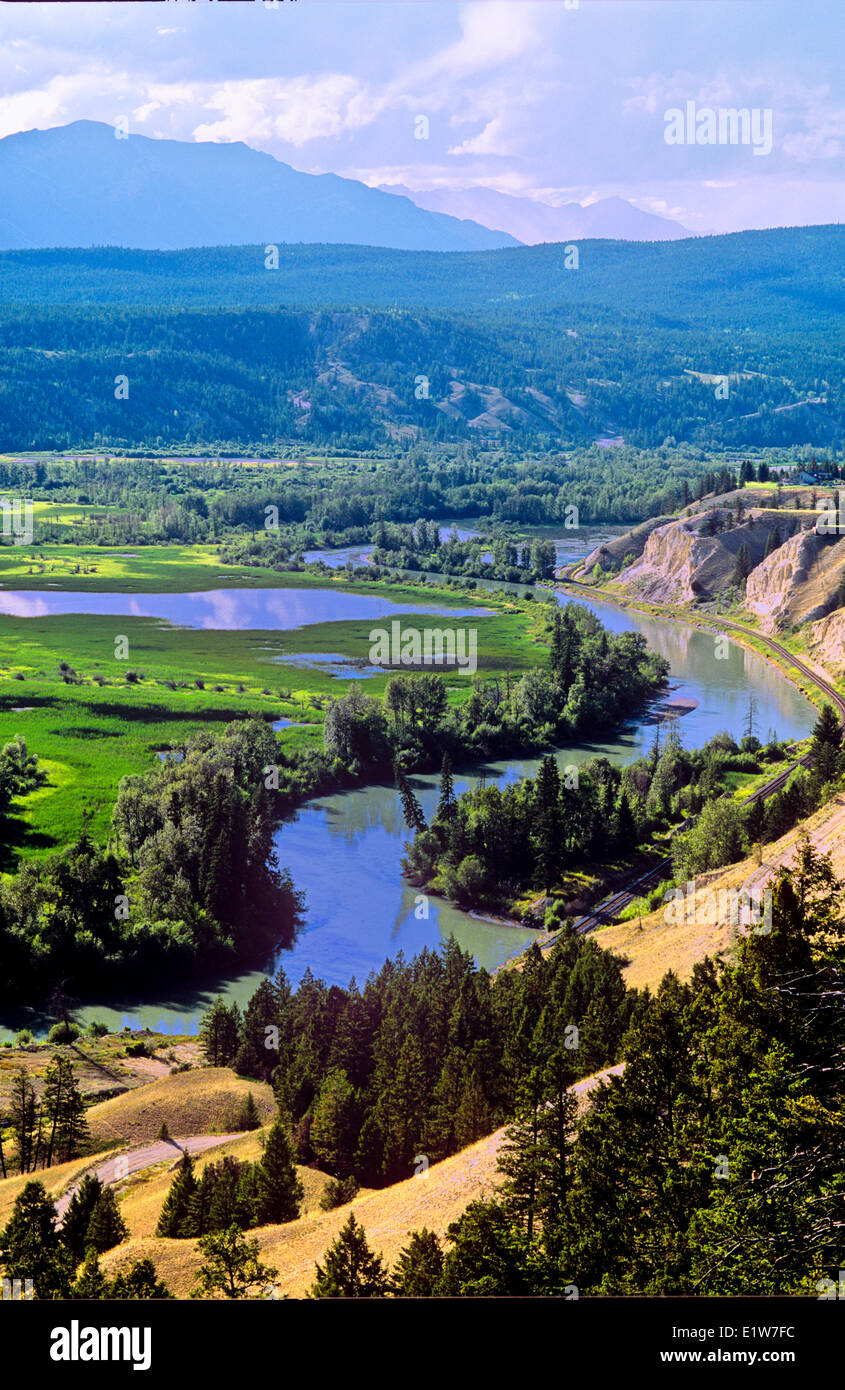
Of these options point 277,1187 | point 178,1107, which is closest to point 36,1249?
point 277,1187

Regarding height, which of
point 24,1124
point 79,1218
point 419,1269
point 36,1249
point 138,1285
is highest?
point 419,1269

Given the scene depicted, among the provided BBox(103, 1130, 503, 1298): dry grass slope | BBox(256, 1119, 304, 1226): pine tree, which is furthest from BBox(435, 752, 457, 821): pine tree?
BBox(103, 1130, 503, 1298): dry grass slope

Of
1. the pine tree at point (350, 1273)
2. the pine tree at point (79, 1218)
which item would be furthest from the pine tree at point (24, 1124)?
the pine tree at point (350, 1273)

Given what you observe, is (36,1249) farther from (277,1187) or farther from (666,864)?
(666,864)

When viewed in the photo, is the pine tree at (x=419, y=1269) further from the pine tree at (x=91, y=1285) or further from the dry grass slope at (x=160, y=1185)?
the dry grass slope at (x=160, y=1185)

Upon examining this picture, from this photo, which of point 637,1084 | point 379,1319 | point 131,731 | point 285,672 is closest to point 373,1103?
point 637,1084

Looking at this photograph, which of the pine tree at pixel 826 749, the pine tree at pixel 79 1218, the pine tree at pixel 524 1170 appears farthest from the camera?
the pine tree at pixel 826 749

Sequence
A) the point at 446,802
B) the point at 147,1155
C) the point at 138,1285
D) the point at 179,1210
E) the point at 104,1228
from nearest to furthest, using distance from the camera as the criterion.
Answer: the point at 138,1285, the point at 104,1228, the point at 179,1210, the point at 147,1155, the point at 446,802

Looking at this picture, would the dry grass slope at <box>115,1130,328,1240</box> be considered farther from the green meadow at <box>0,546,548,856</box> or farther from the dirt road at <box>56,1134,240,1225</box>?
the green meadow at <box>0,546,548,856</box>
